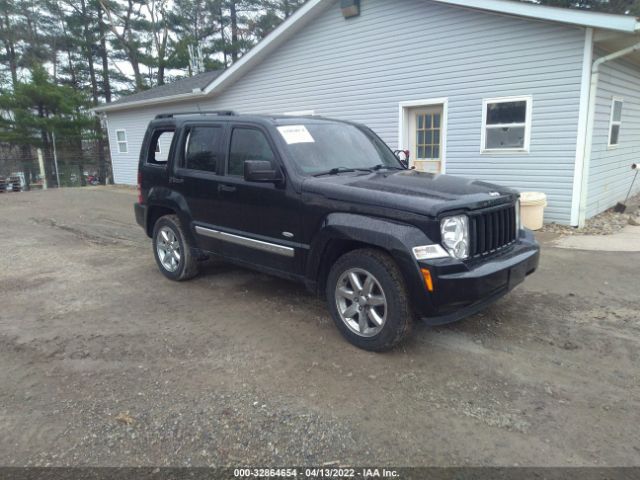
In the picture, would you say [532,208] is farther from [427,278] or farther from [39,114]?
[39,114]

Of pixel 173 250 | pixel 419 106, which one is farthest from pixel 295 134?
pixel 419 106

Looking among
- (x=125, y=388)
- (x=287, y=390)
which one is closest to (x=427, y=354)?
(x=287, y=390)

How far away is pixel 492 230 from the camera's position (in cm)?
356

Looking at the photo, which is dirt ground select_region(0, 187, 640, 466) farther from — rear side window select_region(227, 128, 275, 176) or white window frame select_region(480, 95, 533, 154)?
white window frame select_region(480, 95, 533, 154)

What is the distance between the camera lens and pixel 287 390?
3.04m

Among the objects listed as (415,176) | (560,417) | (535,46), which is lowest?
(560,417)

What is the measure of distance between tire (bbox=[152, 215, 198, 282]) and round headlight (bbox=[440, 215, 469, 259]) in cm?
318

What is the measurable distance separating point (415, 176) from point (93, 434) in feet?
10.7

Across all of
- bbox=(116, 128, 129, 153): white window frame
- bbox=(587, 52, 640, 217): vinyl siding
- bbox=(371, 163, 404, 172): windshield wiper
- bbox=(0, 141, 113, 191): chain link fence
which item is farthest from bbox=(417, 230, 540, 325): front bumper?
bbox=(0, 141, 113, 191): chain link fence

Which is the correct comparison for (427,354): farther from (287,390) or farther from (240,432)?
(240,432)

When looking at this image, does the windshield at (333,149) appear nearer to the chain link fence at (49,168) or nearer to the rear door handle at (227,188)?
the rear door handle at (227,188)

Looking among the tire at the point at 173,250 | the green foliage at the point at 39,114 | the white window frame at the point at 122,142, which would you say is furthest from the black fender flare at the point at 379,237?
the green foliage at the point at 39,114

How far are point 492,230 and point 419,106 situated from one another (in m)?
7.24

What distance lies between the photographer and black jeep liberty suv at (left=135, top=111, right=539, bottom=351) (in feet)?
10.6
